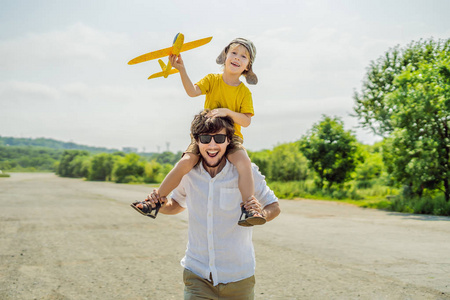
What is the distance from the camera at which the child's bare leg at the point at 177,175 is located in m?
2.80

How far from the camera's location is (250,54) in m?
3.15

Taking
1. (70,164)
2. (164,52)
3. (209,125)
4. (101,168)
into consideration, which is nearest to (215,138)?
(209,125)

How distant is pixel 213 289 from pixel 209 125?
1.13m

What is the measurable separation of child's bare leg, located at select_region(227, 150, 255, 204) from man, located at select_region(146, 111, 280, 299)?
77mm

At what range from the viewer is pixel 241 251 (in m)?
2.80

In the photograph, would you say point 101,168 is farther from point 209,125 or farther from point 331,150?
point 209,125

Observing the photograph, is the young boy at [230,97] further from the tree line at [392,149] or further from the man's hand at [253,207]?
the tree line at [392,149]

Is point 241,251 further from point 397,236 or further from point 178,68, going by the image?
point 397,236

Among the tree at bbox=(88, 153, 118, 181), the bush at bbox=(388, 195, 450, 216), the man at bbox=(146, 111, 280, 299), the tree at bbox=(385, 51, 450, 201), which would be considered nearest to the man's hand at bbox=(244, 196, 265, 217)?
the man at bbox=(146, 111, 280, 299)

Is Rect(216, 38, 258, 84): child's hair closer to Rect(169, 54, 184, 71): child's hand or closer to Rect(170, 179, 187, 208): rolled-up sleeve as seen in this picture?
Rect(169, 54, 184, 71): child's hand

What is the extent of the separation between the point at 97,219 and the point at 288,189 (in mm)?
14848

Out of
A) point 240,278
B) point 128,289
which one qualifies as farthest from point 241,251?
point 128,289

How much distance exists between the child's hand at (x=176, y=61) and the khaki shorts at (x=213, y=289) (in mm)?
1484

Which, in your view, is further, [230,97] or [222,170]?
[230,97]
